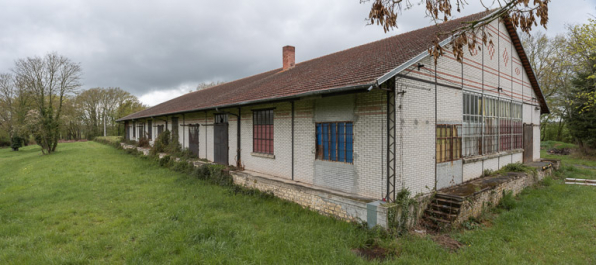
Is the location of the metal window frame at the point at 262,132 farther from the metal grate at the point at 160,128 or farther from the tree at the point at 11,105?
the tree at the point at 11,105

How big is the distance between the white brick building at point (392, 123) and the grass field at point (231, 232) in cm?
139

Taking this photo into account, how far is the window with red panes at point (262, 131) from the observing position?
991cm

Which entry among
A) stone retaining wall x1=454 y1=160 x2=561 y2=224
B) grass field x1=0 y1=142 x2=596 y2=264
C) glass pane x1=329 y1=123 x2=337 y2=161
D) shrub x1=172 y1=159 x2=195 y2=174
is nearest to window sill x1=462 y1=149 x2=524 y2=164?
stone retaining wall x1=454 y1=160 x2=561 y2=224

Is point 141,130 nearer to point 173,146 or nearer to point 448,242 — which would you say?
point 173,146

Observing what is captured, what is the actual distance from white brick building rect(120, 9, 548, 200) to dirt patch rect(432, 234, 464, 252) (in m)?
1.23

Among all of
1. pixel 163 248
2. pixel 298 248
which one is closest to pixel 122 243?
pixel 163 248

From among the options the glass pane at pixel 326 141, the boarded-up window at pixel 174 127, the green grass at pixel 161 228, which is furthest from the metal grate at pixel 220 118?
the glass pane at pixel 326 141

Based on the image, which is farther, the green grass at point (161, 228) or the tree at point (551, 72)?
the tree at point (551, 72)

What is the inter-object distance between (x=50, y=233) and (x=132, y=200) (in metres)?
2.61

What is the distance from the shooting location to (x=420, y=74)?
714 cm

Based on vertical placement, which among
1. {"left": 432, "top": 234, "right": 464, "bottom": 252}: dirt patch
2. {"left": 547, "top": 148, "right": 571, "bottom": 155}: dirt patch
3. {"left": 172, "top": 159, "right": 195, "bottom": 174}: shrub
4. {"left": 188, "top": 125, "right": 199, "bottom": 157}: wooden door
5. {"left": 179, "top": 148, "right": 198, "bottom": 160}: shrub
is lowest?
{"left": 432, "top": 234, "right": 464, "bottom": 252}: dirt patch

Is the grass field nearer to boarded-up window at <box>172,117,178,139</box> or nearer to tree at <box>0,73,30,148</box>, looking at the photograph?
boarded-up window at <box>172,117,178,139</box>

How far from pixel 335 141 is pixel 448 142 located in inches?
133

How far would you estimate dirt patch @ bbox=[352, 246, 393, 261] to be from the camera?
495 centimetres
